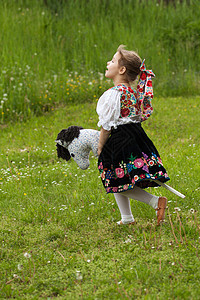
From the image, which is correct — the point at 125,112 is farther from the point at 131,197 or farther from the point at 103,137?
the point at 131,197

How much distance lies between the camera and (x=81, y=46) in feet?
38.5

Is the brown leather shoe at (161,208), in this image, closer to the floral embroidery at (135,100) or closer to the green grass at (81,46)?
the floral embroidery at (135,100)

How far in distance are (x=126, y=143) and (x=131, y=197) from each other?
0.57 metres

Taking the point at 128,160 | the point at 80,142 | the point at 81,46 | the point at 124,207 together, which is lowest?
the point at 124,207

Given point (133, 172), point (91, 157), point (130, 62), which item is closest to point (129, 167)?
point (133, 172)

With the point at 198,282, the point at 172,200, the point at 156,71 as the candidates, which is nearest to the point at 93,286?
the point at 198,282

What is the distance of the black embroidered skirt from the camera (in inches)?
162

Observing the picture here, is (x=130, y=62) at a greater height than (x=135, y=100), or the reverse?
(x=130, y=62)

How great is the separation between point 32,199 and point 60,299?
7.88 feet

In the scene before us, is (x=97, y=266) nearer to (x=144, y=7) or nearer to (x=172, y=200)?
(x=172, y=200)

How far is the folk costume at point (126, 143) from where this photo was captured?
13.5 feet

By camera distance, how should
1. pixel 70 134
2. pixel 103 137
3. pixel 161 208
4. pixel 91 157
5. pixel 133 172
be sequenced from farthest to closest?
pixel 91 157
pixel 70 134
pixel 161 208
pixel 103 137
pixel 133 172

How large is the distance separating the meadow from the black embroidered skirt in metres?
0.49

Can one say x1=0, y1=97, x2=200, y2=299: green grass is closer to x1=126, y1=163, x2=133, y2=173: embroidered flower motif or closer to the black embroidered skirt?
the black embroidered skirt
